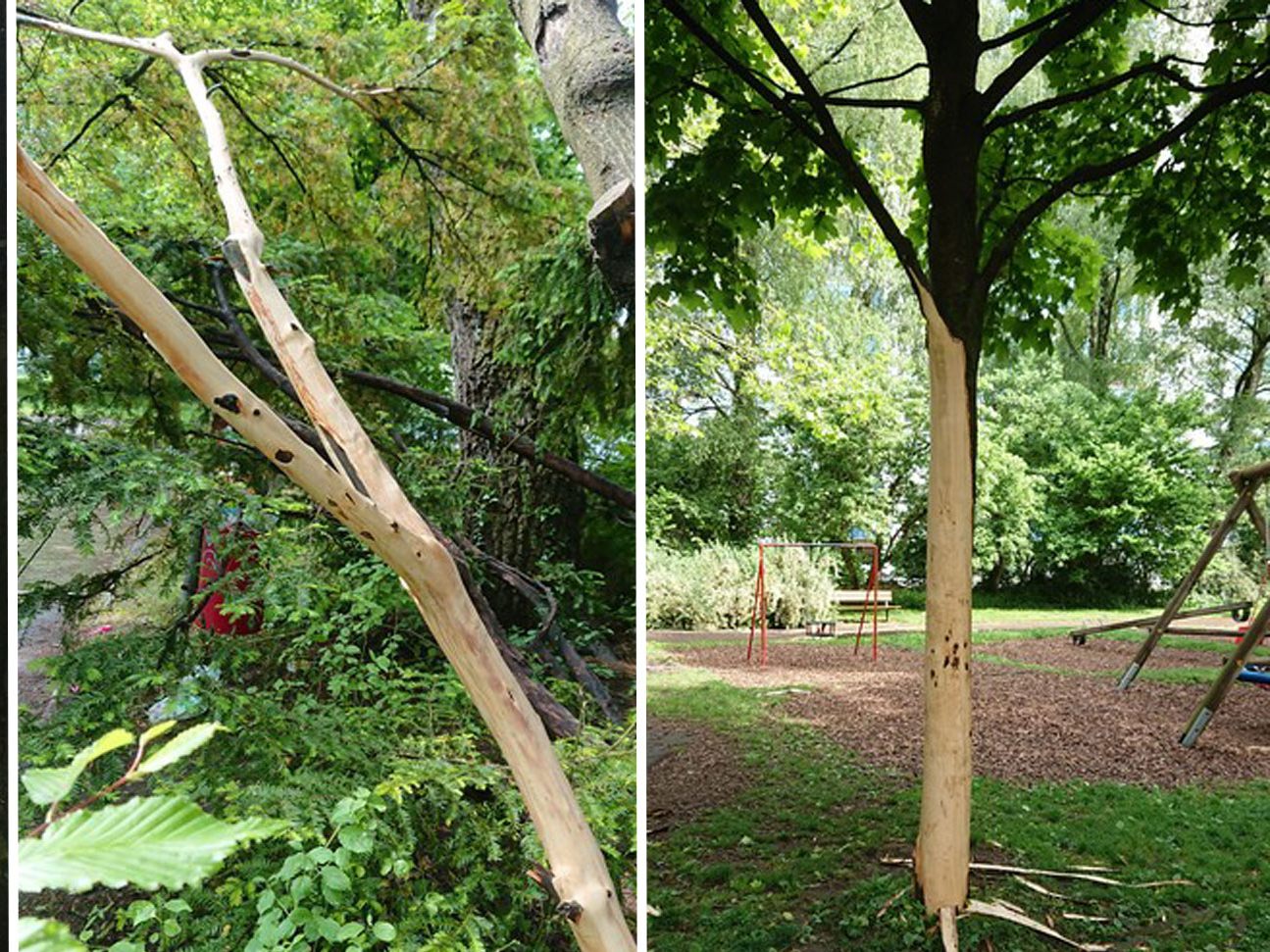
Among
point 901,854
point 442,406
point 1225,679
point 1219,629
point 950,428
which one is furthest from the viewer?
point 1219,629

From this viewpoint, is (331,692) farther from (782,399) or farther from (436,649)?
(782,399)

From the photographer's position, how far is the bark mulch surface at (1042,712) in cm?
293

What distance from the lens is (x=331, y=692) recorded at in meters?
1.10

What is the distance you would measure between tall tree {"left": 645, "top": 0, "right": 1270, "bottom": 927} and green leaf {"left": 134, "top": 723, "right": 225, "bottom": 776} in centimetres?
116

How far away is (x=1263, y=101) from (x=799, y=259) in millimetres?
1780

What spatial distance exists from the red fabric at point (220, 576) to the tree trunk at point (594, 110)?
0.51 meters

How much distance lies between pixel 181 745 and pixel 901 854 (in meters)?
1.76

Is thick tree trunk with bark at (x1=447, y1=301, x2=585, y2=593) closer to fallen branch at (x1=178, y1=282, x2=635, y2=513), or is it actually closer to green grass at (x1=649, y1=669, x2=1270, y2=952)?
fallen branch at (x1=178, y1=282, x2=635, y2=513)

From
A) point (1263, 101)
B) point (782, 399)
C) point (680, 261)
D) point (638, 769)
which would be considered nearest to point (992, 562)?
point (782, 399)

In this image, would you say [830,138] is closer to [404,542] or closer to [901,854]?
[404,542]

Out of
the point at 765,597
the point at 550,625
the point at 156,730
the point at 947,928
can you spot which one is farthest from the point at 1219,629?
the point at 156,730

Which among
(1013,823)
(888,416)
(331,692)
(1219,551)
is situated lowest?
(1013,823)

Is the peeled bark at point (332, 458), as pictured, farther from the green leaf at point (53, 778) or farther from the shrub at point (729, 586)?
the shrub at point (729, 586)

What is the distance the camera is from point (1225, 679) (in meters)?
2.78
